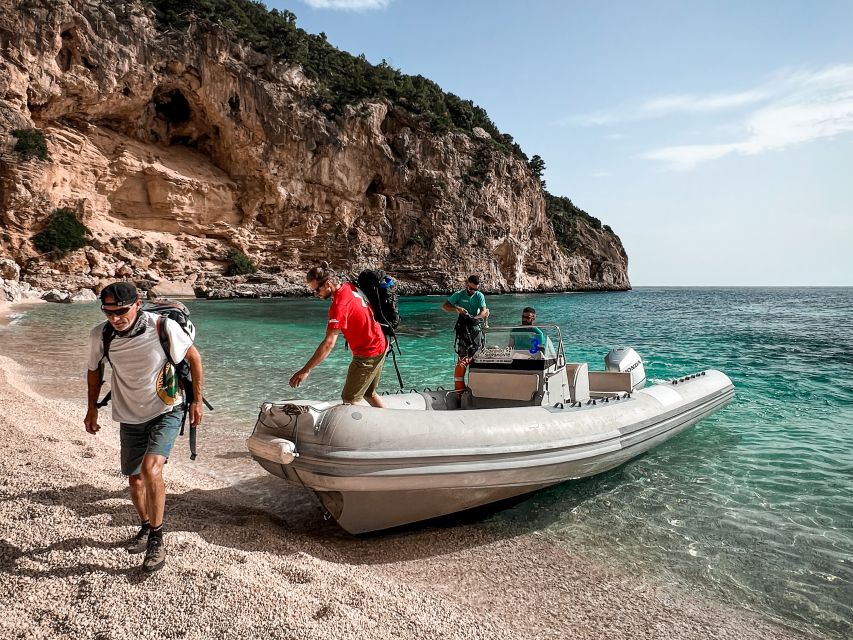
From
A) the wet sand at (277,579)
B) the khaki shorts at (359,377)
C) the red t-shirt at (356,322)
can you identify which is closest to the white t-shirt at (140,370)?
the wet sand at (277,579)

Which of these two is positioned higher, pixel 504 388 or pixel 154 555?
pixel 504 388

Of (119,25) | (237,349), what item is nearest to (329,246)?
(119,25)

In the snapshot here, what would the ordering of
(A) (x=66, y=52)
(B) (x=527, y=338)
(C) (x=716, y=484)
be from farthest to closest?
(A) (x=66, y=52), (B) (x=527, y=338), (C) (x=716, y=484)

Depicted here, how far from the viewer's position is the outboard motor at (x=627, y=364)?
6871mm

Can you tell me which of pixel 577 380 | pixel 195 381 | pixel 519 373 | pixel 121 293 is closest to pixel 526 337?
pixel 519 373

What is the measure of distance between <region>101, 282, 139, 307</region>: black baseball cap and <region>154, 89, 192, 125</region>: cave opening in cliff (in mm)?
43872

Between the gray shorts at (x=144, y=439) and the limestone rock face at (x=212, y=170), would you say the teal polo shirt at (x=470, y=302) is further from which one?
the limestone rock face at (x=212, y=170)

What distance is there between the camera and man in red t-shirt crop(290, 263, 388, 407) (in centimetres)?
381

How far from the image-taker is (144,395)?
269 cm

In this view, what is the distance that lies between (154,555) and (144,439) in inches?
24.1

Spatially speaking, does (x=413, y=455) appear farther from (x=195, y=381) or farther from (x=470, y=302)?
(x=470, y=302)

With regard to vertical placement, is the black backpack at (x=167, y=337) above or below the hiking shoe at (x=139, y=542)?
above

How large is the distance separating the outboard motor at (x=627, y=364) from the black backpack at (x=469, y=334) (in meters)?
2.10

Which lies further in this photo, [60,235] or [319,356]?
[60,235]
